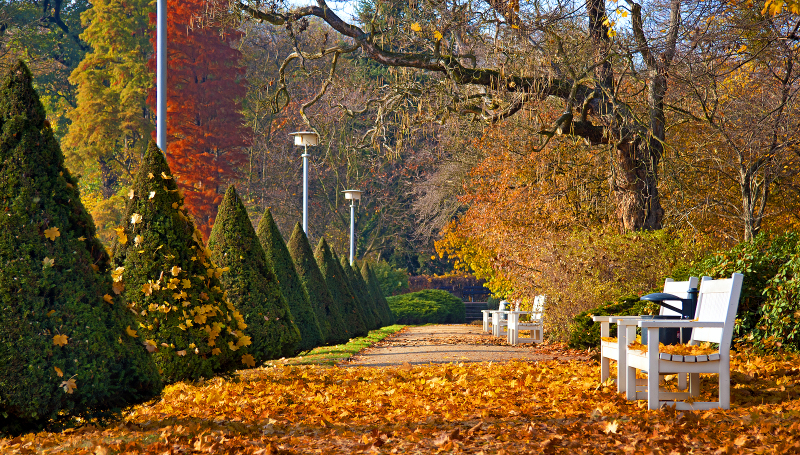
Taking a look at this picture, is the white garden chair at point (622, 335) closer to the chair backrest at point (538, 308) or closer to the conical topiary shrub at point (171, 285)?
the conical topiary shrub at point (171, 285)

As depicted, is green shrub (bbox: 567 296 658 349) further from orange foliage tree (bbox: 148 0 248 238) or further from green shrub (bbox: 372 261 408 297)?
green shrub (bbox: 372 261 408 297)

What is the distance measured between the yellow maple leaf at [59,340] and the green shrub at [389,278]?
2798 centimetres

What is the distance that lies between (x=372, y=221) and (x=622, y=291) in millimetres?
24799

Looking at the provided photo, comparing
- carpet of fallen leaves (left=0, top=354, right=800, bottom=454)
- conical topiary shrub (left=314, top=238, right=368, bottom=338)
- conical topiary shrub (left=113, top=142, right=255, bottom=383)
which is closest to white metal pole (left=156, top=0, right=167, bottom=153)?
conical topiary shrub (left=113, top=142, right=255, bottom=383)

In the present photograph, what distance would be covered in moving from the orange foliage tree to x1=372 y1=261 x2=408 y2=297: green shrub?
819 cm

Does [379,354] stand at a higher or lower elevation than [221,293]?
lower

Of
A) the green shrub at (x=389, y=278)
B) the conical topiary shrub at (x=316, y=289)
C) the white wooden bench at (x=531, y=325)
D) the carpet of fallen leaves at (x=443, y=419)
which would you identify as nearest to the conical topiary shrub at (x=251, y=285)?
the carpet of fallen leaves at (x=443, y=419)

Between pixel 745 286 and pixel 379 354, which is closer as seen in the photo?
pixel 745 286

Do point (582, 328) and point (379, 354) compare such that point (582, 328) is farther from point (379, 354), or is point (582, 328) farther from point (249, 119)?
point (249, 119)

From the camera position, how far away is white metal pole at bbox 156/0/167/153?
824 centimetres

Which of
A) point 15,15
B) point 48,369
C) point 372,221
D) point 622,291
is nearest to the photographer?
point 48,369

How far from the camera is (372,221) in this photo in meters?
35.9

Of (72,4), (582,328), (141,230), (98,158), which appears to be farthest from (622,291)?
(72,4)

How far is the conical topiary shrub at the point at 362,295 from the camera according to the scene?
18.7 m
